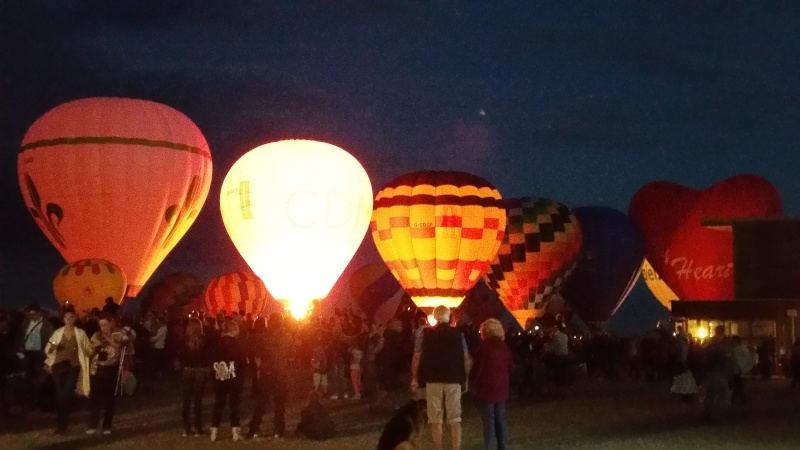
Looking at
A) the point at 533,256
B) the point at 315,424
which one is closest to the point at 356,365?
the point at 315,424

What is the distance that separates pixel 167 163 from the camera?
79.6 feet

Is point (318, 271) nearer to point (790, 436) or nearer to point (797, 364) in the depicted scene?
point (797, 364)

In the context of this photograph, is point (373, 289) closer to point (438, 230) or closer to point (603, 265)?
point (603, 265)

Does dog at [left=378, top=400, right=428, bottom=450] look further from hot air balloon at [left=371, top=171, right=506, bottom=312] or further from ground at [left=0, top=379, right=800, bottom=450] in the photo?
hot air balloon at [left=371, top=171, right=506, bottom=312]

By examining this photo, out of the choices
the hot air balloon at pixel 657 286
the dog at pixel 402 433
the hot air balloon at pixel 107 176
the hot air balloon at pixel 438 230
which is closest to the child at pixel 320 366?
the hot air balloon at pixel 438 230

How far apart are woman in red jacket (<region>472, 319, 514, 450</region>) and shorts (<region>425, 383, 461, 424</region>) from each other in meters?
0.35

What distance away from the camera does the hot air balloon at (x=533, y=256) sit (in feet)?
96.8

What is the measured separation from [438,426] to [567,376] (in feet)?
31.9

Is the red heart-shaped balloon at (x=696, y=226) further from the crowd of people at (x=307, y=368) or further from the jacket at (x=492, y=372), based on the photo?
the jacket at (x=492, y=372)

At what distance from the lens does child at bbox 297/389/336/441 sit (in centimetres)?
1139

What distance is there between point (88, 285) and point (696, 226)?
20220mm

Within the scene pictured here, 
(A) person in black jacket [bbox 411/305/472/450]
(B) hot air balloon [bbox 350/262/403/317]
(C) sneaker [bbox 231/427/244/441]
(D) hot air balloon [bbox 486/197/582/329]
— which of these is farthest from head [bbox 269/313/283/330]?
(B) hot air balloon [bbox 350/262/403/317]

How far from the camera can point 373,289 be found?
133ft

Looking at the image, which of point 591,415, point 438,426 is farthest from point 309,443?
point 591,415
